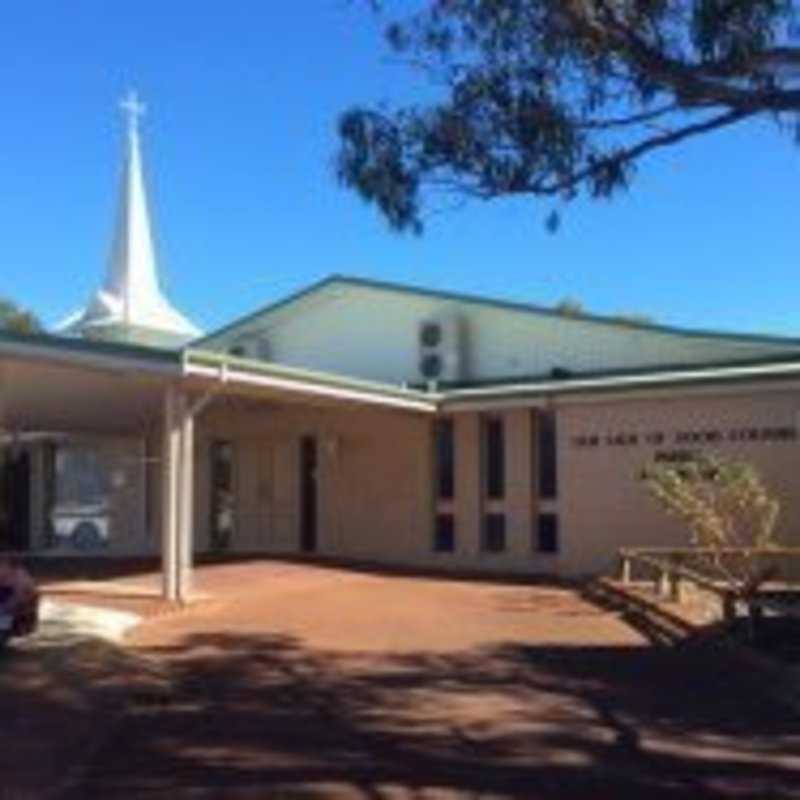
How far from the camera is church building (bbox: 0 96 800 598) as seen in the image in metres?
26.4

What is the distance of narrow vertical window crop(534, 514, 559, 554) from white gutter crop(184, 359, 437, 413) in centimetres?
268

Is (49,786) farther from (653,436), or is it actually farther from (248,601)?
(653,436)

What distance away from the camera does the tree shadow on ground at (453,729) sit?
11.1m

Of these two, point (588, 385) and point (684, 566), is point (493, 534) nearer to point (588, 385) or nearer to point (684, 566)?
point (588, 385)

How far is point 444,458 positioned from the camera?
104ft

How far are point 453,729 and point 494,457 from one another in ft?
58.1

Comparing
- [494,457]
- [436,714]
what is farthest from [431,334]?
[436,714]

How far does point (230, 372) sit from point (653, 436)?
23.3 feet

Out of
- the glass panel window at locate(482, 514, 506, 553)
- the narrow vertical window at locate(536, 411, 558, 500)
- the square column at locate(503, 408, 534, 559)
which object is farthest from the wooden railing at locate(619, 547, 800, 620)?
the glass panel window at locate(482, 514, 506, 553)

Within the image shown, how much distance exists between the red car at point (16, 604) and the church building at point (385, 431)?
4309mm

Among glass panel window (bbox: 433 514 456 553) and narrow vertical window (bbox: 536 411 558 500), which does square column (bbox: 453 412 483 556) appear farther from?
narrow vertical window (bbox: 536 411 558 500)

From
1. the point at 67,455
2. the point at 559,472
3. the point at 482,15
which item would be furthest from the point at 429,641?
the point at 67,455

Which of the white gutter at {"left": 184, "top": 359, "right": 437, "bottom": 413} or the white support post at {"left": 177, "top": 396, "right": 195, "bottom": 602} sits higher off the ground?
the white gutter at {"left": 184, "top": 359, "right": 437, "bottom": 413}

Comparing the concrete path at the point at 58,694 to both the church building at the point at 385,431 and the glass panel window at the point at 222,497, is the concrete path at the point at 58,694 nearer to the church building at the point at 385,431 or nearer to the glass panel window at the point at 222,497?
the church building at the point at 385,431
